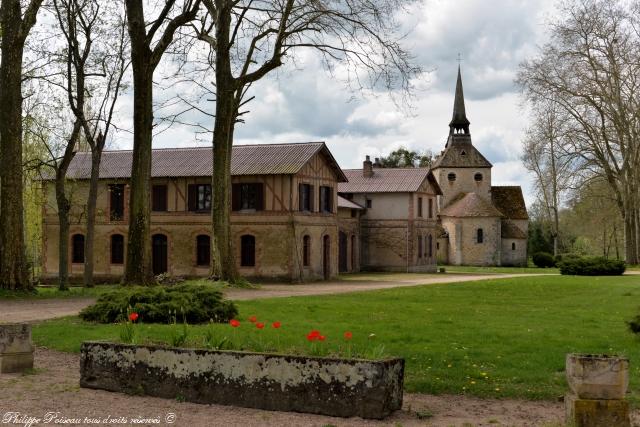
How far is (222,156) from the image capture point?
85.3ft

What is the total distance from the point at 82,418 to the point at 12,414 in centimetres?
71

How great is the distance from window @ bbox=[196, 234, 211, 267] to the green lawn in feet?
48.1

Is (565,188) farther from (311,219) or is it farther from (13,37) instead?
(13,37)

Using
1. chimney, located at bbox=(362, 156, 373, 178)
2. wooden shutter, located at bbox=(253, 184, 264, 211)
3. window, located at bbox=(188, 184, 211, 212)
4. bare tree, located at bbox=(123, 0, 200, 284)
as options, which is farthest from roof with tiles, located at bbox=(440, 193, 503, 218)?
bare tree, located at bbox=(123, 0, 200, 284)

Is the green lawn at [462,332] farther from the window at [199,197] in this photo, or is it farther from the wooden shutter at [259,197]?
the window at [199,197]

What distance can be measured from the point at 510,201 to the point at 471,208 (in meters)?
6.19

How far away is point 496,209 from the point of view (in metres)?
58.9

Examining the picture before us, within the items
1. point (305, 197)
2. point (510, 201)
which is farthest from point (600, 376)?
point (510, 201)

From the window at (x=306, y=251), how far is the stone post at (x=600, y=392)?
28.8 m

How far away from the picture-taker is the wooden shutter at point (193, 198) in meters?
36.6

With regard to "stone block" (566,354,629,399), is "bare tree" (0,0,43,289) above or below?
above

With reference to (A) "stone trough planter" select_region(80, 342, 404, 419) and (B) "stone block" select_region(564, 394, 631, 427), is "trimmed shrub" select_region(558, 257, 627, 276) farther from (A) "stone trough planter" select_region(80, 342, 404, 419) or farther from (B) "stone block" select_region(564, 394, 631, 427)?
(B) "stone block" select_region(564, 394, 631, 427)

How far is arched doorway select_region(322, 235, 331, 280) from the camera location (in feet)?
124

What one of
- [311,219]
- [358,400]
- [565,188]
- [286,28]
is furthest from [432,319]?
[565,188]
